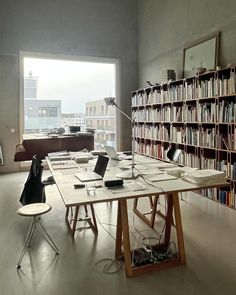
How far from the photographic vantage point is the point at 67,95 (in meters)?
7.43

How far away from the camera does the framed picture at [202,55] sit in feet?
15.1

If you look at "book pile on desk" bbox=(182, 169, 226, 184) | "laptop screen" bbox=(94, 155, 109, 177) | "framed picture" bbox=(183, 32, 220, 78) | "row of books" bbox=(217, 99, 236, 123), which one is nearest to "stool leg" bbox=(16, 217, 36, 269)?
"laptop screen" bbox=(94, 155, 109, 177)

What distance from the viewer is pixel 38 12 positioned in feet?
21.6

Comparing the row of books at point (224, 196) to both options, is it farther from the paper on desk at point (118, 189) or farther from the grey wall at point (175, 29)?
the paper on desk at point (118, 189)

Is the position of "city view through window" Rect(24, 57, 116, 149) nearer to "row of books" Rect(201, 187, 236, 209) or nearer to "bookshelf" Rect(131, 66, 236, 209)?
"bookshelf" Rect(131, 66, 236, 209)

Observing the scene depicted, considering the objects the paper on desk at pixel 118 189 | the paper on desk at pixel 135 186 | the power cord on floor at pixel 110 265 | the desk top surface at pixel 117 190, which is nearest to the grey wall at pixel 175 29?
the desk top surface at pixel 117 190

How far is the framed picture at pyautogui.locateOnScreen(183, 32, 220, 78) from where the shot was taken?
15.1ft

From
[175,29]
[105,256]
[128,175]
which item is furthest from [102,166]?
[175,29]

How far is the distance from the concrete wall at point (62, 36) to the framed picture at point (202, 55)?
2.38 m

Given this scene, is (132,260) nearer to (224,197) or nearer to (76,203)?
(76,203)

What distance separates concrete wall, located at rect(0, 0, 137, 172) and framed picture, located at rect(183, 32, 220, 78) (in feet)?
7.80

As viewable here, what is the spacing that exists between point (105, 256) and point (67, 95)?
5.60 metres

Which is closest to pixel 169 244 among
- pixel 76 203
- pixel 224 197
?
pixel 76 203

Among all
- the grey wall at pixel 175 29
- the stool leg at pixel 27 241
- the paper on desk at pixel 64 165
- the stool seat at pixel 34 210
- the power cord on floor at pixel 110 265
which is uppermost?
the grey wall at pixel 175 29
